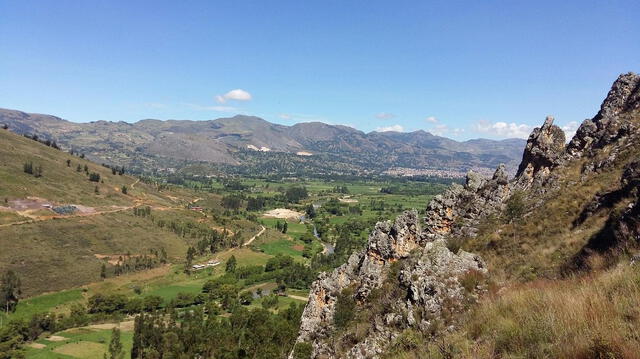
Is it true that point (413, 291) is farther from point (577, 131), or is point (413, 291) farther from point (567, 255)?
point (577, 131)

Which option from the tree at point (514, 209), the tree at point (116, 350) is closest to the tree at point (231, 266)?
the tree at point (116, 350)

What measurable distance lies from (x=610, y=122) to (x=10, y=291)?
137 metres

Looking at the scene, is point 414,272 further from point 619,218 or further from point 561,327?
point 561,327

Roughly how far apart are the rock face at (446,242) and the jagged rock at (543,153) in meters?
0.11

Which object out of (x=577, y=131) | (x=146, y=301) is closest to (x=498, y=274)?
(x=577, y=131)

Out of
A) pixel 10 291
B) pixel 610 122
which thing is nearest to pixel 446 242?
pixel 610 122

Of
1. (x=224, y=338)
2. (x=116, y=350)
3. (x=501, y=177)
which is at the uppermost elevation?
(x=501, y=177)

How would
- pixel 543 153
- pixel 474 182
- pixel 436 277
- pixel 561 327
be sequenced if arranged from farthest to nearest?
pixel 474 182
pixel 543 153
pixel 436 277
pixel 561 327

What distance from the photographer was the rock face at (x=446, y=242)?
24.0 metres

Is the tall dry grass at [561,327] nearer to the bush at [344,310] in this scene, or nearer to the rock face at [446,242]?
the rock face at [446,242]

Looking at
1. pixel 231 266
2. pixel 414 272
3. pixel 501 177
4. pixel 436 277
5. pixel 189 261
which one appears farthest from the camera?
pixel 189 261

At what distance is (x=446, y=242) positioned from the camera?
1487 inches

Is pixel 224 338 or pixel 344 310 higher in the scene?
pixel 344 310

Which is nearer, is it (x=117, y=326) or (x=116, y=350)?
(x=116, y=350)
